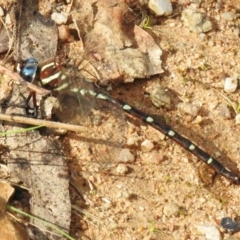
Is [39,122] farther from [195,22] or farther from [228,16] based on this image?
[228,16]

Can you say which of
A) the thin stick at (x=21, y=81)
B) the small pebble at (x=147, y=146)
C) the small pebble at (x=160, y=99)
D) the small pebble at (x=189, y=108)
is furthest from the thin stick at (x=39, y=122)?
the small pebble at (x=189, y=108)

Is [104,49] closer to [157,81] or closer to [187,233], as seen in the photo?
[157,81]

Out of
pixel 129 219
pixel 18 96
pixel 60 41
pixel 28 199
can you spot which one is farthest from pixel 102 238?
pixel 60 41

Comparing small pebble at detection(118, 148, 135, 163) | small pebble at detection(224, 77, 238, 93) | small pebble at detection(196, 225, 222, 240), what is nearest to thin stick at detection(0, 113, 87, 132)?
small pebble at detection(118, 148, 135, 163)

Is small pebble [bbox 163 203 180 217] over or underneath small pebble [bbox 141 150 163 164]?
underneath

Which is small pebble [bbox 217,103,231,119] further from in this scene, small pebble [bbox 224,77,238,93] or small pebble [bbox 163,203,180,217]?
small pebble [bbox 163,203,180,217]

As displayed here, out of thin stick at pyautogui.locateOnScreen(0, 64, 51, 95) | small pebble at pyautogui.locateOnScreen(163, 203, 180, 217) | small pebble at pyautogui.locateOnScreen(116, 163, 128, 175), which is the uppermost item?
thin stick at pyautogui.locateOnScreen(0, 64, 51, 95)
